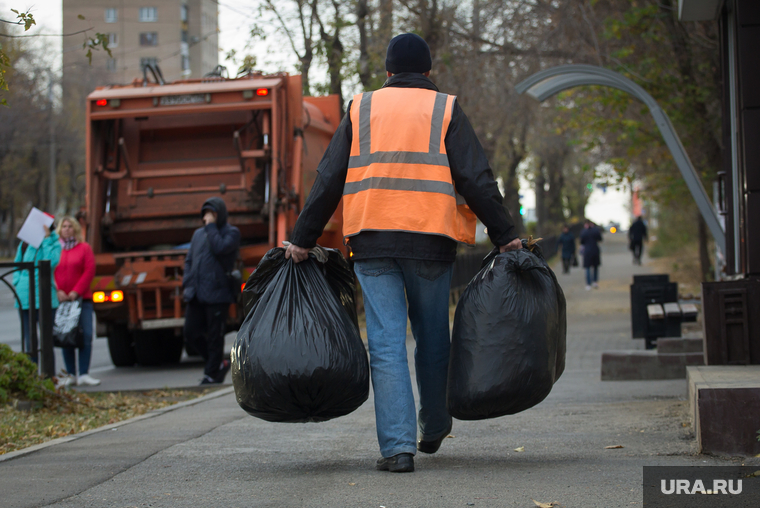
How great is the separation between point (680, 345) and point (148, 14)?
37.5ft

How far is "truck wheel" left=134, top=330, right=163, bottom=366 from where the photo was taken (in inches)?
396

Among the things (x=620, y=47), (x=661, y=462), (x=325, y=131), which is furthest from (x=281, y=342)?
(x=620, y=47)

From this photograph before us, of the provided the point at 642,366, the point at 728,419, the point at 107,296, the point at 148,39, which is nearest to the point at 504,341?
the point at 728,419

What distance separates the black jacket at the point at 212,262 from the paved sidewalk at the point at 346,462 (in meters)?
1.76

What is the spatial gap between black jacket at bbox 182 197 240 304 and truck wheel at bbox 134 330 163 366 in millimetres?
2609

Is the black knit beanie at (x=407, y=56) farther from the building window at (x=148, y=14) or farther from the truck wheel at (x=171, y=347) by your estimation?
the building window at (x=148, y=14)

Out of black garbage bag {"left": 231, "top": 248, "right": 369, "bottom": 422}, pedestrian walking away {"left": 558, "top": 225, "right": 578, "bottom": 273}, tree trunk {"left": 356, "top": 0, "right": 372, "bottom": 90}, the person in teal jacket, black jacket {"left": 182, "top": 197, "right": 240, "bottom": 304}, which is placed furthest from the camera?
pedestrian walking away {"left": 558, "top": 225, "right": 578, "bottom": 273}

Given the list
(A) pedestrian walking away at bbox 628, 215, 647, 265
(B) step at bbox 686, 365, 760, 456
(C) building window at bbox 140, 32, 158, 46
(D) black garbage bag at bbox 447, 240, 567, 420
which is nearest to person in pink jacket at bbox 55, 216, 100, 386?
(D) black garbage bag at bbox 447, 240, 567, 420

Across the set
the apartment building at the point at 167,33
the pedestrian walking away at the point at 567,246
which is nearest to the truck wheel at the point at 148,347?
the apartment building at the point at 167,33

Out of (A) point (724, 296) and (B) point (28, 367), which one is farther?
(B) point (28, 367)

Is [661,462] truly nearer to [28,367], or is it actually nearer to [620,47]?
[28,367]

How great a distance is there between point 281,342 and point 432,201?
0.82 metres

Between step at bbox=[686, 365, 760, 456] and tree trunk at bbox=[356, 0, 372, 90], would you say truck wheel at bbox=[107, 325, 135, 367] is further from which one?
step at bbox=[686, 365, 760, 456]

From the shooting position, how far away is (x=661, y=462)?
3783mm
